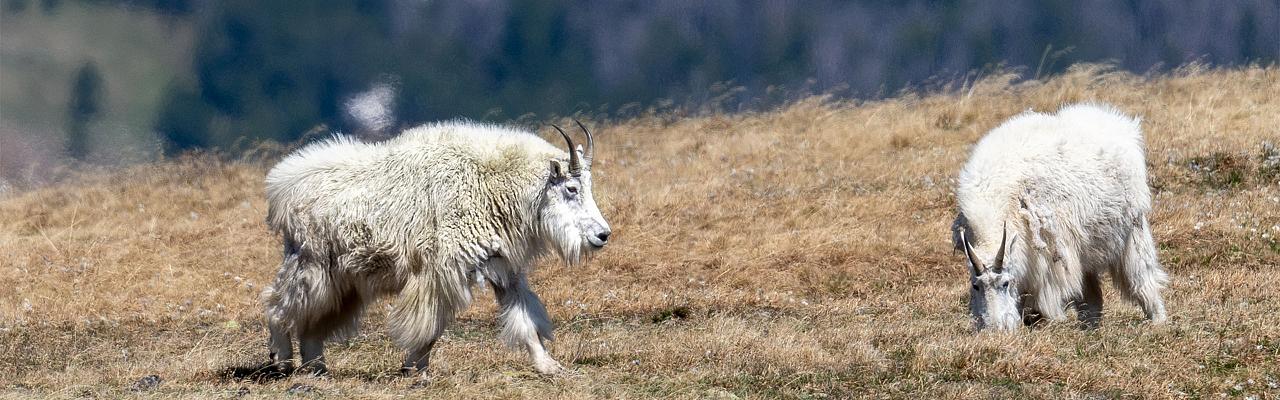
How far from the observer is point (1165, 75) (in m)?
23.5

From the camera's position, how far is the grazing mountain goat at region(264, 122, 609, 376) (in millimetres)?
8641

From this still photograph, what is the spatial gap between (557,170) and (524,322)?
1027 mm

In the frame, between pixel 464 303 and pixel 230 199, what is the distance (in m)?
13.0

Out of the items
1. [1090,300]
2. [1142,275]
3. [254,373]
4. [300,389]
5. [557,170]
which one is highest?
[557,170]

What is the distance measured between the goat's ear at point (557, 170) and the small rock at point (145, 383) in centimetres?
287

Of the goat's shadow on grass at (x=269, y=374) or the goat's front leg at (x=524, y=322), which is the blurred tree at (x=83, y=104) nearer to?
the goat's shadow on grass at (x=269, y=374)

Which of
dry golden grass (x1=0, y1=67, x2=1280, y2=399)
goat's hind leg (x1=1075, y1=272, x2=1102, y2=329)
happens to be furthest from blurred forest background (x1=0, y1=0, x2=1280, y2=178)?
goat's hind leg (x1=1075, y1=272, x2=1102, y2=329)

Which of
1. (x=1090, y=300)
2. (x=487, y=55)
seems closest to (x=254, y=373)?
(x=1090, y=300)

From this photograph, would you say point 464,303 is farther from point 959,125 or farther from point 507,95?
point 507,95

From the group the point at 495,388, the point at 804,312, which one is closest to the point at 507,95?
the point at 804,312

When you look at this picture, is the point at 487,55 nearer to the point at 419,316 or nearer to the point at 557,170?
the point at 557,170

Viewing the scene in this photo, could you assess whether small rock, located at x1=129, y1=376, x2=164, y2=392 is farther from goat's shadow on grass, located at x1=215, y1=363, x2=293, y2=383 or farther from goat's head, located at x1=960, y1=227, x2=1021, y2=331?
goat's head, located at x1=960, y1=227, x2=1021, y2=331

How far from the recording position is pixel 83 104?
24.7m

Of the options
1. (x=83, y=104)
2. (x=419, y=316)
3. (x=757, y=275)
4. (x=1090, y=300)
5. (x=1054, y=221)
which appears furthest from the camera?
(x=83, y=104)
